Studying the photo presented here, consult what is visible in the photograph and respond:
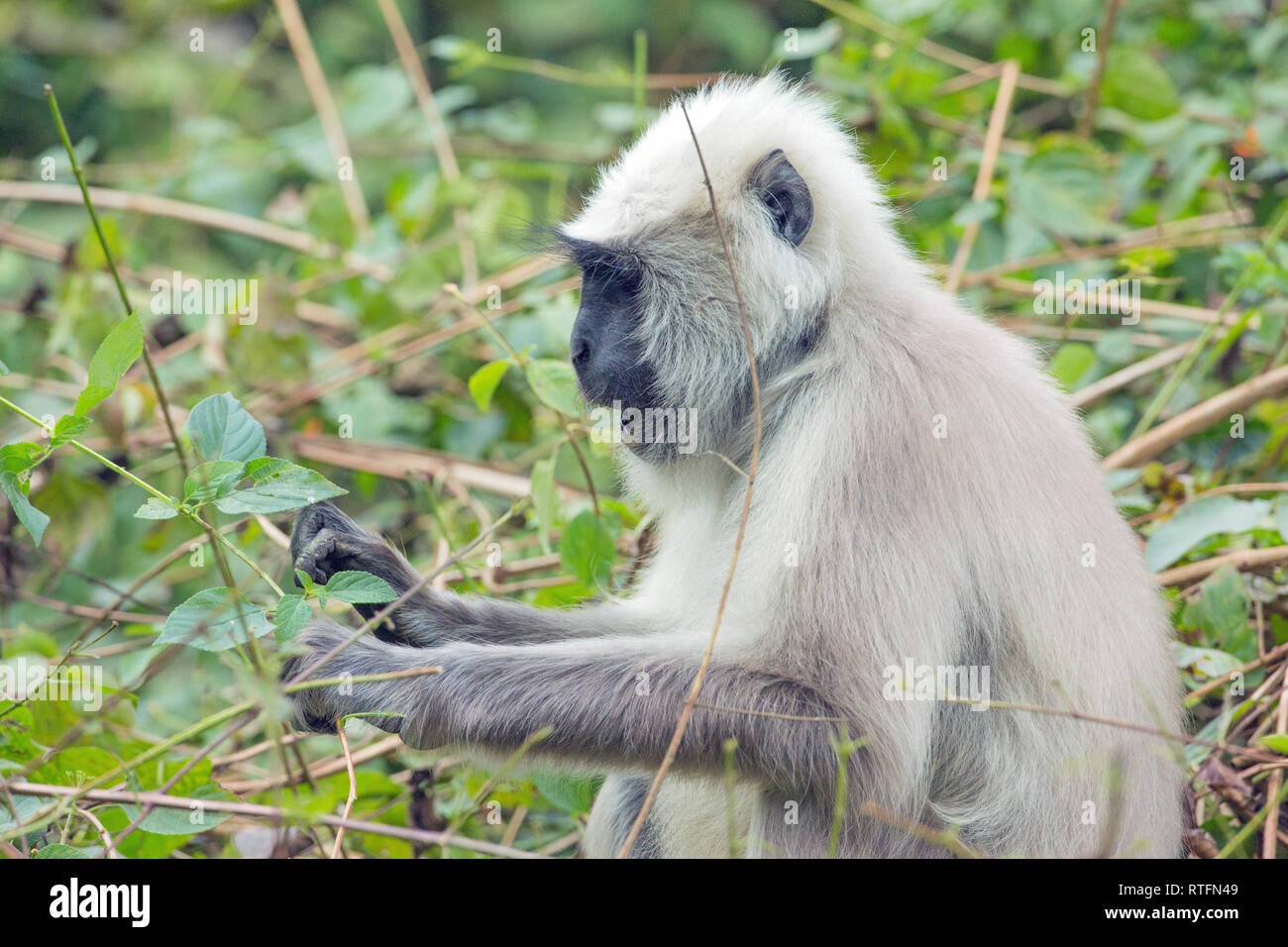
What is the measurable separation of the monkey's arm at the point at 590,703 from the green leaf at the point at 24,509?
74 centimetres

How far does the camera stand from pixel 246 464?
122 inches

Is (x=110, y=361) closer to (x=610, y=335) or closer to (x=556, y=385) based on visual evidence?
(x=610, y=335)

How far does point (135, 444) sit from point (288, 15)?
3.05 metres

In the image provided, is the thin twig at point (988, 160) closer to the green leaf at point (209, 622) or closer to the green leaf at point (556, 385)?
the green leaf at point (556, 385)

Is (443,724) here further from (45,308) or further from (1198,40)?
(1198,40)

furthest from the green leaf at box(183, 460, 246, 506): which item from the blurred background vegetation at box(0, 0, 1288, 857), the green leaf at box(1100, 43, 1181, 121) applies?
the green leaf at box(1100, 43, 1181, 121)

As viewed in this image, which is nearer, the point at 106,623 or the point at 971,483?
the point at 971,483

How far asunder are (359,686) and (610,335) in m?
1.27

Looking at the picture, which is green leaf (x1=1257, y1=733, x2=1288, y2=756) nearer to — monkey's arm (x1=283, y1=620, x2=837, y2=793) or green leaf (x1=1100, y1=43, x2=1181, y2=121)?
monkey's arm (x1=283, y1=620, x2=837, y2=793)

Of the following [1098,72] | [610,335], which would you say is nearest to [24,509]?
[610,335]

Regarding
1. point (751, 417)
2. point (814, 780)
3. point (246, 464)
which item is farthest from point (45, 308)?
point (814, 780)

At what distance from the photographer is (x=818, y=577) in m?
3.23

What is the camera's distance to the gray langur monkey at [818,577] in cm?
322

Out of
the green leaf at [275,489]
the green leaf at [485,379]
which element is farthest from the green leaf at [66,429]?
the green leaf at [485,379]
